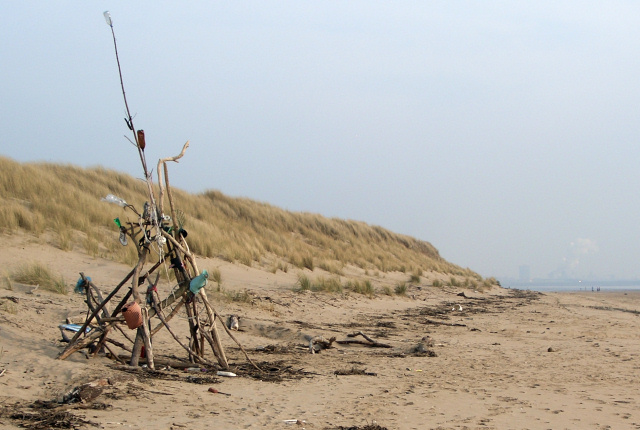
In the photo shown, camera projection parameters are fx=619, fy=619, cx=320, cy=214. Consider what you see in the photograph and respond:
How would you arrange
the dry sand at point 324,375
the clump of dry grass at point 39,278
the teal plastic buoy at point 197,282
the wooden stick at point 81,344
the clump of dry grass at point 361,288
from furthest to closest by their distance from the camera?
the clump of dry grass at point 361,288
the clump of dry grass at point 39,278
the teal plastic buoy at point 197,282
the wooden stick at point 81,344
the dry sand at point 324,375

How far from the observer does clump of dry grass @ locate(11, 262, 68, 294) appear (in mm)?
8180

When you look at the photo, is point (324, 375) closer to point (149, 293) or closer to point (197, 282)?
point (197, 282)

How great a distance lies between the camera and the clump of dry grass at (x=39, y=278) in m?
8.18

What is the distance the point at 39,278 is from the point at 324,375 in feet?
14.6

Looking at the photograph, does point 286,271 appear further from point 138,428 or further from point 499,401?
point 138,428

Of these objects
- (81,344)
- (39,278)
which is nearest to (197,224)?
(39,278)

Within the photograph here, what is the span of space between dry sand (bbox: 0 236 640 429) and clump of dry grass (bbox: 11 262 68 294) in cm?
19

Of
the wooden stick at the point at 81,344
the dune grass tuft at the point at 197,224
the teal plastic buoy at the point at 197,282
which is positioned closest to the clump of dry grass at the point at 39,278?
the dune grass tuft at the point at 197,224

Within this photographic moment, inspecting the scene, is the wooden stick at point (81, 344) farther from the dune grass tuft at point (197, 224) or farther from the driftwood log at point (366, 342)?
the driftwood log at point (366, 342)

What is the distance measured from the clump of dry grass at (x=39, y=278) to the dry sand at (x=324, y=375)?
0.61ft

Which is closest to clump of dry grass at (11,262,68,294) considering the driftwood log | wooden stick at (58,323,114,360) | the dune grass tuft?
the dune grass tuft

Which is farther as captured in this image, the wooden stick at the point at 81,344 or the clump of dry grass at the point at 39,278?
the clump of dry grass at the point at 39,278

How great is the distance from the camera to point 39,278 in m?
8.32

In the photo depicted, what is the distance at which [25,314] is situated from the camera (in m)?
6.63
